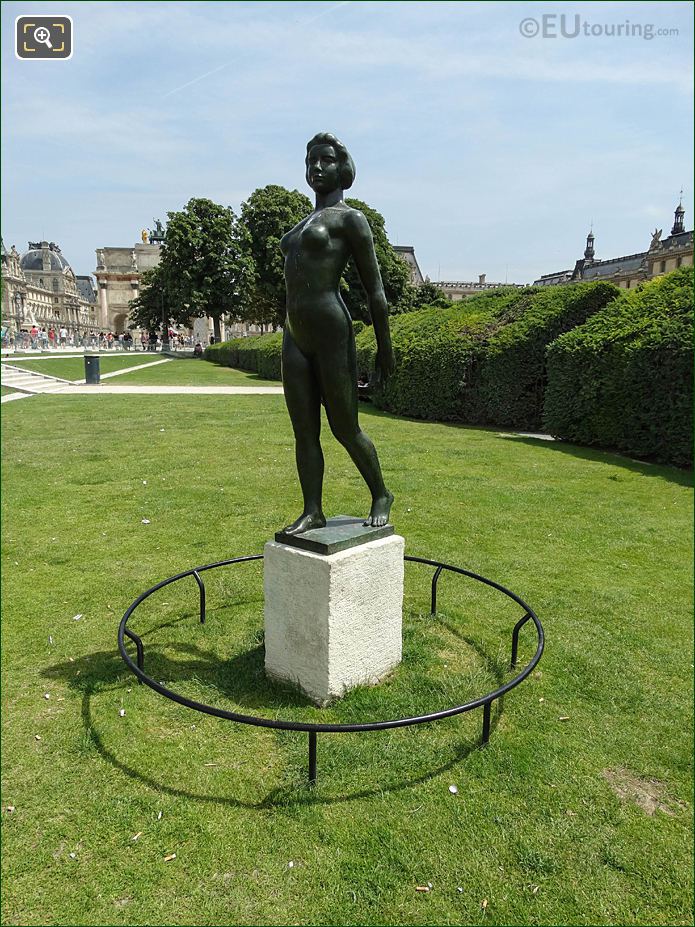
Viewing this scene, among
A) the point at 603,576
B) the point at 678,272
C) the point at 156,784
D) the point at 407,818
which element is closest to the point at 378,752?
the point at 407,818

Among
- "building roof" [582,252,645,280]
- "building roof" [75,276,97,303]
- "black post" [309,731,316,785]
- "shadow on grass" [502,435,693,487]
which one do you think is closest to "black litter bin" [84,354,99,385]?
"shadow on grass" [502,435,693,487]

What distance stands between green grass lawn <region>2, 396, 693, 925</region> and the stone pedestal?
160 millimetres

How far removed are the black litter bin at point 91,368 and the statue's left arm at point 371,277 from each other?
2154 cm

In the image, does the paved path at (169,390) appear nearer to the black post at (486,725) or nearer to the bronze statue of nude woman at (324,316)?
the bronze statue of nude woman at (324,316)

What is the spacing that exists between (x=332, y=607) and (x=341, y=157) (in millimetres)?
2507

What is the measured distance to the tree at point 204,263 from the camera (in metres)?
40.8

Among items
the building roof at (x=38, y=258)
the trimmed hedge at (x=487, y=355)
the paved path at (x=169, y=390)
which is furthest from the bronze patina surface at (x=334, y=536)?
the building roof at (x=38, y=258)

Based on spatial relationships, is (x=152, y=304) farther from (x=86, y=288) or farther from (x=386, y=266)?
(x=86, y=288)

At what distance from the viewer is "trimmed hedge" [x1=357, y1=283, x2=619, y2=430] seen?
41.9ft

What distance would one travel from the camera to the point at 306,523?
11.5ft

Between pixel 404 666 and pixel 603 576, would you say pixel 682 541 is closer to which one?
pixel 603 576

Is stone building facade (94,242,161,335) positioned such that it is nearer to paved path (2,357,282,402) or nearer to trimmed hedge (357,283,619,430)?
paved path (2,357,282,402)

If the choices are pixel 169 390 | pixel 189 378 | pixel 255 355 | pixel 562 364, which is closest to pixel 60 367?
pixel 189 378

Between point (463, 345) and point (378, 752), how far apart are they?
1195cm
